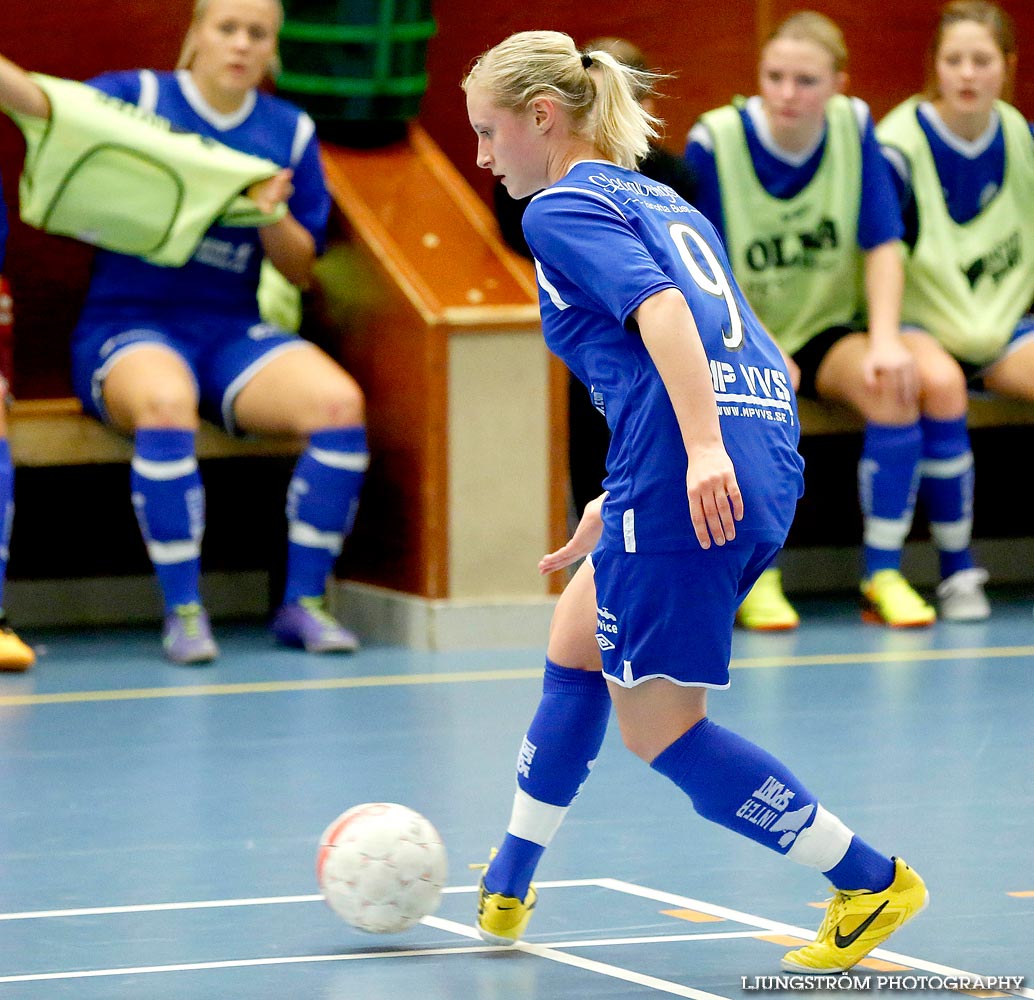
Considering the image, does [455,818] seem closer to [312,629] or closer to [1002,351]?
[312,629]

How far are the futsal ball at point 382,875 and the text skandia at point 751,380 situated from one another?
0.83m

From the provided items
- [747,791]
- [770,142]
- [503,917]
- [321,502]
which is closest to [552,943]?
[503,917]

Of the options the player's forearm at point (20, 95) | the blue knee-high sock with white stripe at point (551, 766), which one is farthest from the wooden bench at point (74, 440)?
the blue knee-high sock with white stripe at point (551, 766)

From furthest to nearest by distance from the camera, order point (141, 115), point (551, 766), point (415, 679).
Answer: point (141, 115), point (415, 679), point (551, 766)

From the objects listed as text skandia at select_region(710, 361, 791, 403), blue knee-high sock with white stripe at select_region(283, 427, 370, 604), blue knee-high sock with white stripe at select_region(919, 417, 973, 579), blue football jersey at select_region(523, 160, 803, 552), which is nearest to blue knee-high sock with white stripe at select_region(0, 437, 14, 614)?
blue knee-high sock with white stripe at select_region(283, 427, 370, 604)

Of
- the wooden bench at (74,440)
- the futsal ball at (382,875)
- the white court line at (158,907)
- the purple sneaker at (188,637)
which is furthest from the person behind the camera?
the wooden bench at (74,440)

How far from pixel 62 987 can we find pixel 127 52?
4436 mm

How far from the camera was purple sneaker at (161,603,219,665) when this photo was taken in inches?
225

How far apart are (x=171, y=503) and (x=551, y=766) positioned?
9.21ft

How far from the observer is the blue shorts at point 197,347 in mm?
5930

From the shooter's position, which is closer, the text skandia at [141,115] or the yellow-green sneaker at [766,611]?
the text skandia at [141,115]

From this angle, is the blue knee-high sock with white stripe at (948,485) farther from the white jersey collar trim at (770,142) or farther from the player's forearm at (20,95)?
the player's forearm at (20,95)

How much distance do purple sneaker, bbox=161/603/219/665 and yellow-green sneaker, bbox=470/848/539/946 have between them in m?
2.74

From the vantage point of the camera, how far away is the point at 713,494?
271 cm
